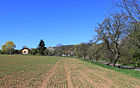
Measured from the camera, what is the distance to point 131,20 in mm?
12578

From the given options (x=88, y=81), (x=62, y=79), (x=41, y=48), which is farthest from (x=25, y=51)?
(x=88, y=81)

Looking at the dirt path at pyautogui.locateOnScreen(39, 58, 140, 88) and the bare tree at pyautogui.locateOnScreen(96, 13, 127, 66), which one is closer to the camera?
the dirt path at pyautogui.locateOnScreen(39, 58, 140, 88)

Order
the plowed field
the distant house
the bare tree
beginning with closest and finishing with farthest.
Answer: the plowed field < the bare tree < the distant house

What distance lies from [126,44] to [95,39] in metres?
5.98

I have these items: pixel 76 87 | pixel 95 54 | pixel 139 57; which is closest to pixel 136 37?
pixel 76 87

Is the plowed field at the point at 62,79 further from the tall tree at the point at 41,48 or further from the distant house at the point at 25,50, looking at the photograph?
the distant house at the point at 25,50

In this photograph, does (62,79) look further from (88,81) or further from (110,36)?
(110,36)

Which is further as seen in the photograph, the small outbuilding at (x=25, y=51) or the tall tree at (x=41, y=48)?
the small outbuilding at (x=25, y=51)

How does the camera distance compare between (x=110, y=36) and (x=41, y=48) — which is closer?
(x=110, y=36)

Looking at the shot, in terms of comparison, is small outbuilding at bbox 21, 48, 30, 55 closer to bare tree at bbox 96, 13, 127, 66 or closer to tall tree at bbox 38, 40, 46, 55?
tall tree at bbox 38, 40, 46, 55

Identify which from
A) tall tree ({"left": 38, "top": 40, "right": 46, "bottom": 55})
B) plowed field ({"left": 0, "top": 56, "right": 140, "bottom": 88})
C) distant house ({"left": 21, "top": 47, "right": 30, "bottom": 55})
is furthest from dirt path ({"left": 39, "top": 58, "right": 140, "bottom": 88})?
distant house ({"left": 21, "top": 47, "right": 30, "bottom": 55})

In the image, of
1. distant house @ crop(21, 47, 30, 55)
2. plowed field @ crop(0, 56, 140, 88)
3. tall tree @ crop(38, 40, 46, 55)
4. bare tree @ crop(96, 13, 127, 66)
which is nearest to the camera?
plowed field @ crop(0, 56, 140, 88)

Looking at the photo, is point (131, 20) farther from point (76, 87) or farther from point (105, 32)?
point (105, 32)

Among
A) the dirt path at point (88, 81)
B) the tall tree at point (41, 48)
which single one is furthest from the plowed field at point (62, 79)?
the tall tree at point (41, 48)
